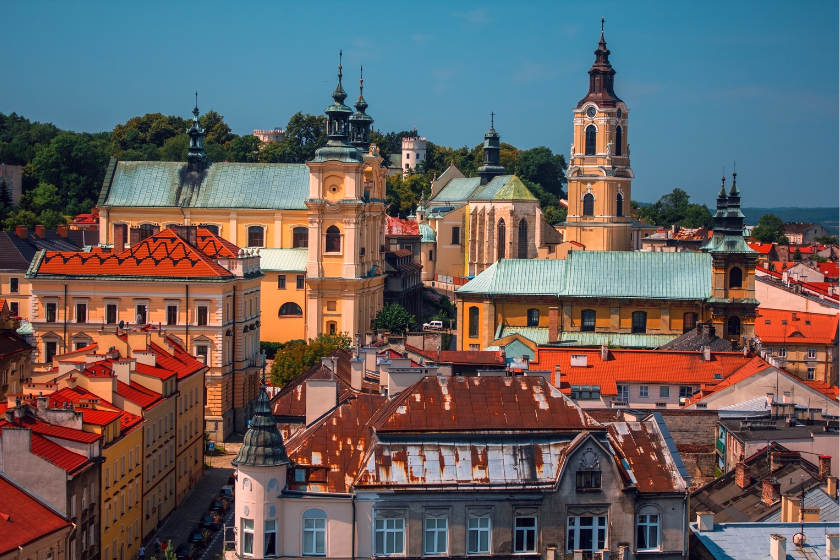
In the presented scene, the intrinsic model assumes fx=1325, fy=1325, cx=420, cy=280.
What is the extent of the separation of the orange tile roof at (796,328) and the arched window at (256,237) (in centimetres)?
3337

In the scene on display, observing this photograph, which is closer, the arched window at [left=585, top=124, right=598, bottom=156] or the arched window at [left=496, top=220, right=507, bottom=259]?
the arched window at [left=585, top=124, right=598, bottom=156]

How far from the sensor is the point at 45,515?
32.5 meters

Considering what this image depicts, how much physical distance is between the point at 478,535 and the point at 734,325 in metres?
47.3

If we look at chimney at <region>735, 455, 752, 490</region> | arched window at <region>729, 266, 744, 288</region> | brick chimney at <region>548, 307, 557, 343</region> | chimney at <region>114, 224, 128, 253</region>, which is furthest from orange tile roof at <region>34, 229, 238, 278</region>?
chimney at <region>735, 455, 752, 490</region>

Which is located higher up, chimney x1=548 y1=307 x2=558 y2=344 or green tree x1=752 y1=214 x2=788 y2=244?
green tree x1=752 y1=214 x2=788 y2=244

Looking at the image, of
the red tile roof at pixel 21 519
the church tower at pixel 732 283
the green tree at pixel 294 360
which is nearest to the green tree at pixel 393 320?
the green tree at pixel 294 360

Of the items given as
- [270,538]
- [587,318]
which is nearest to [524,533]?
[270,538]

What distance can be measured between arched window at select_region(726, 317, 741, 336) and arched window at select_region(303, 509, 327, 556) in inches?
1908

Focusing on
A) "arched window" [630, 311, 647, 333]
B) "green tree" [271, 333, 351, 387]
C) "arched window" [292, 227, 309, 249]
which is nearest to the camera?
"green tree" [271, 333, 351, 387]

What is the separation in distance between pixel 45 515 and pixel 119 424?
6.71m

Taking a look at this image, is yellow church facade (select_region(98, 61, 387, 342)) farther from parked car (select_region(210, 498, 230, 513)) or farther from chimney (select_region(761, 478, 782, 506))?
chimney (select_region(761, 478, 782, 506))

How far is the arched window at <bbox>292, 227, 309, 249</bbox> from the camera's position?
9000 centimetres

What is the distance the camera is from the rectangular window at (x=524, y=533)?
93.6 feet

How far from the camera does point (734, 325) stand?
72.8m
